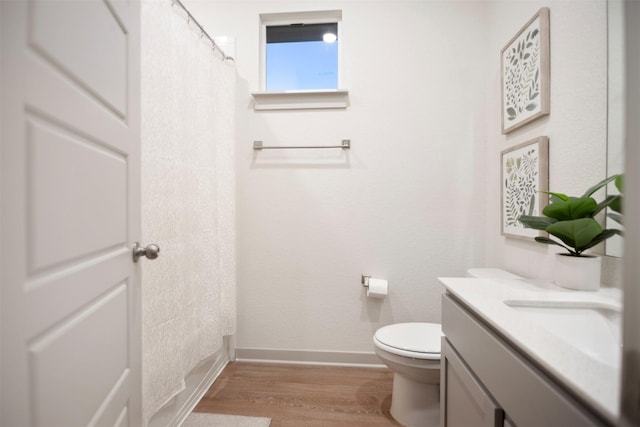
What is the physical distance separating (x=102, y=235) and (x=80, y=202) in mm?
123

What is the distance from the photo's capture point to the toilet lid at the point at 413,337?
4.55 ft

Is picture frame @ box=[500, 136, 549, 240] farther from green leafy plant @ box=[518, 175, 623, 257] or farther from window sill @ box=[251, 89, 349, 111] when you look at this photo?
window sill @ box=[251, 89, 349, 111]

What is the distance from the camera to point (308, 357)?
2018 mm

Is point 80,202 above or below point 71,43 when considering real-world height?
below

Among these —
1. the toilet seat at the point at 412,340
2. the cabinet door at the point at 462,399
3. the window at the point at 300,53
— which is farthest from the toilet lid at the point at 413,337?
the window at the point at 300,53

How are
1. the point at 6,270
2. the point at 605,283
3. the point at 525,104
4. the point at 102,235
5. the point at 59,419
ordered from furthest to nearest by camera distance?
the point at 525,104, the point at 605,283, the point at 102,235, the point at 59,419, the point at 6,270

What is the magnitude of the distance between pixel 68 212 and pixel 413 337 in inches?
59.9

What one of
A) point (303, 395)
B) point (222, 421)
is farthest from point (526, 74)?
point (222, 421)

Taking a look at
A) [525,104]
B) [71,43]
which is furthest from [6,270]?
[525,104]

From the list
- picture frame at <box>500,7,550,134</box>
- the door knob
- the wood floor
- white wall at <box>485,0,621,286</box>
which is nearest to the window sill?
picture frame at <box>500,7,550,134</box>

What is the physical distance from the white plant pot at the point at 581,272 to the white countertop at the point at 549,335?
0.09 feet

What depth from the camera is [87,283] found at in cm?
67

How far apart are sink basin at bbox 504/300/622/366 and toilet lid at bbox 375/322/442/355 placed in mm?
573

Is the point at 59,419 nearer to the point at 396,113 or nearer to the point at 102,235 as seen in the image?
the point at 102,235
